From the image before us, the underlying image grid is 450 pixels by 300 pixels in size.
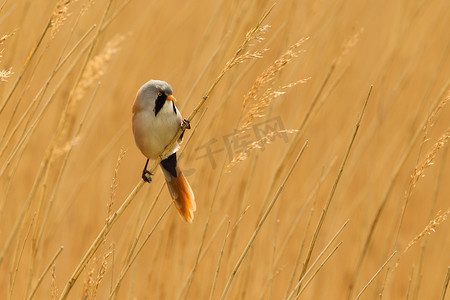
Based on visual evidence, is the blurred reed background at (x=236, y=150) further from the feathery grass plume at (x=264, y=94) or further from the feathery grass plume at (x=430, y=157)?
the feathery grass plume at (x=430, y=157)

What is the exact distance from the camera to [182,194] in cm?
186

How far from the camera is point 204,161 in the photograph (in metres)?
2.04

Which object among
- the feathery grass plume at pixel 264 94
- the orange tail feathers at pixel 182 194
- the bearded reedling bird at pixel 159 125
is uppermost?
the feathery grass plume at pixel 264 94

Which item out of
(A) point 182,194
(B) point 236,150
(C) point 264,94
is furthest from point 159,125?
(C) point 264,94

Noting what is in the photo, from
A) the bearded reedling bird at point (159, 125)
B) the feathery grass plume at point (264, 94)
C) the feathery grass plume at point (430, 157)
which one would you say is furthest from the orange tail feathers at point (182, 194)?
the feathery grass plume at point (430, 157)

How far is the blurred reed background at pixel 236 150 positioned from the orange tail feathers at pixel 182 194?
56 mm

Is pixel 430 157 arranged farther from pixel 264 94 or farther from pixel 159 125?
pixel 159 125

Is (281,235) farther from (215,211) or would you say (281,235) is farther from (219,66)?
(219,66)

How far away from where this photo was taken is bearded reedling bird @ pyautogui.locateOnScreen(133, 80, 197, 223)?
1.82 m

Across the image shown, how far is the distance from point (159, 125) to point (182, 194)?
0.77 feet

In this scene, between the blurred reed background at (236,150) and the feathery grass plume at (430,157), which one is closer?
the feathery grass plume at (430,157)

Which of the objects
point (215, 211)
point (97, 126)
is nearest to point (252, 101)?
point (215, 211)

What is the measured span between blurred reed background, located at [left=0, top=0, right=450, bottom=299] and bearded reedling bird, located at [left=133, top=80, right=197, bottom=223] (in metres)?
0.08

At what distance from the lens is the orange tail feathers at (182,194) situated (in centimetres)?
179
